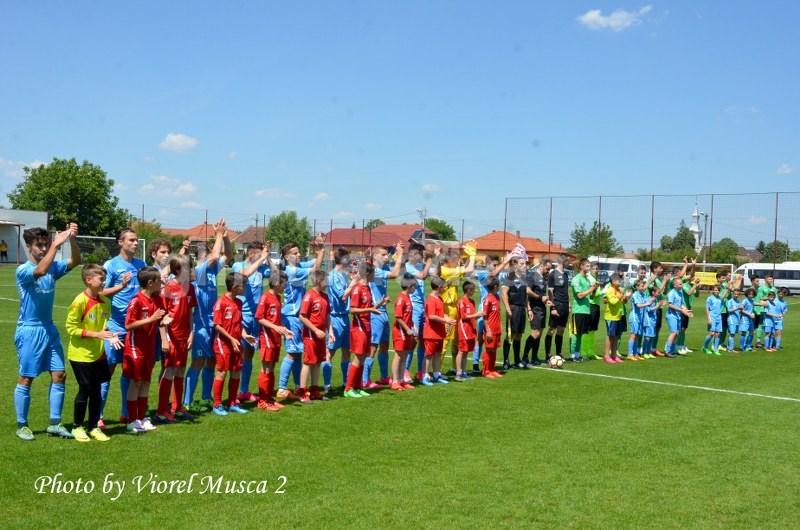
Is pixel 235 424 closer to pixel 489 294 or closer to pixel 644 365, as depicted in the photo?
pixel 489 294

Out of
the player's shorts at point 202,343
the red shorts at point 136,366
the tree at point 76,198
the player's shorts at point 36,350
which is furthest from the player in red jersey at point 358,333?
the tree at point 76,198

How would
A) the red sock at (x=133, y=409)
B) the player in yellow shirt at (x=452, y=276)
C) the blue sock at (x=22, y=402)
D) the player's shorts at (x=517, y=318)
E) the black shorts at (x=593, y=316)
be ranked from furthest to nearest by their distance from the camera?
1. the black shorts at (x=593, y=316)
2. the player's shorts at (x=517, y=318)
3. the player in yellow shirt at (x=452, y=276)
4. the red sock at (x=133, y=409)
5. the blue sock at (x=22, y=402)

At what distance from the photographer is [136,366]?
6.84 m

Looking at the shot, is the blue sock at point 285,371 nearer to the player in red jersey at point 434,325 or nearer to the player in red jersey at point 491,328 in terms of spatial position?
the player in red jersey at point 434,325

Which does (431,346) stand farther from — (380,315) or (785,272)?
(785,272)

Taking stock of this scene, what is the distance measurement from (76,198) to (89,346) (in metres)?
59.0

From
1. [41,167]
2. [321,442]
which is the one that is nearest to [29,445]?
[321,442]

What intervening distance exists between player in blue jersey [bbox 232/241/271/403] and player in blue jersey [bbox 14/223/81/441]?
231cm

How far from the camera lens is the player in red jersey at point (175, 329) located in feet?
24.0

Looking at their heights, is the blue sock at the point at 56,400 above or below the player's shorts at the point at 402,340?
below

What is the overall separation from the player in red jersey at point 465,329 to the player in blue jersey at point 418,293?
23.4 inches

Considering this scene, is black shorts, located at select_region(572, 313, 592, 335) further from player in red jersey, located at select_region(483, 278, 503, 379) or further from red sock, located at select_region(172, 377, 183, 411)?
red sock, located at select_region(172, 377, 183, 411)

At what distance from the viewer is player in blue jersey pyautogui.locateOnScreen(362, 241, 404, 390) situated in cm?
960

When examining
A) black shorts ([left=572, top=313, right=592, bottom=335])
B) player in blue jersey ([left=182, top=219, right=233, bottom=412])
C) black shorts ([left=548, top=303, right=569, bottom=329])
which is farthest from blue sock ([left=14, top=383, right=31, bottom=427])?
black shorts ([left=572, top=313, right=592, bottom=335])
